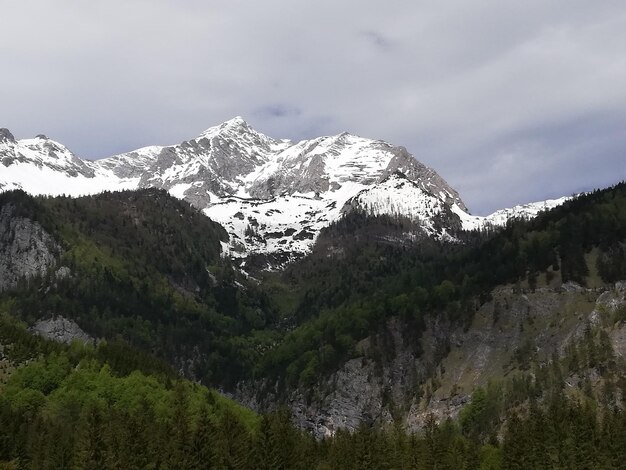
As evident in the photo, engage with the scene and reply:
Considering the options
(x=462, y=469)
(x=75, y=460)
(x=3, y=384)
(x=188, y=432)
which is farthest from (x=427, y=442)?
(x=3, y=384)

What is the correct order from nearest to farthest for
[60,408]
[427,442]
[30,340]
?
[427,442] < [60,408] < [30,340]

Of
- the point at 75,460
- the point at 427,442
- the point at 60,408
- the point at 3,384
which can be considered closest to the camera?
the point at 75,460

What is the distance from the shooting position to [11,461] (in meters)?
113

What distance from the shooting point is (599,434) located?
477 ft

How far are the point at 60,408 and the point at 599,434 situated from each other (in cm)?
Result: 11378

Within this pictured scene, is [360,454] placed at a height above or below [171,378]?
below

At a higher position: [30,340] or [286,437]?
[30,340]

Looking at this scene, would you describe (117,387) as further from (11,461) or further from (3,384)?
(11,461)

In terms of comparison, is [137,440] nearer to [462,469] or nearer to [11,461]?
[11,461]

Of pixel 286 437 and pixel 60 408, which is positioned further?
pixel 60 408

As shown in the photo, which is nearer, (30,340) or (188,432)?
(188,432)

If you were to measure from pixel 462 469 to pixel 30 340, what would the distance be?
12090 centimetres

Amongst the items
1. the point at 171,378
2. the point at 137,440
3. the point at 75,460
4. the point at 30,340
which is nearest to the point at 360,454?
the point at 137,440

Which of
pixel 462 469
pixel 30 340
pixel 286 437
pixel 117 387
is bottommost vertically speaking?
pixel 462 469
